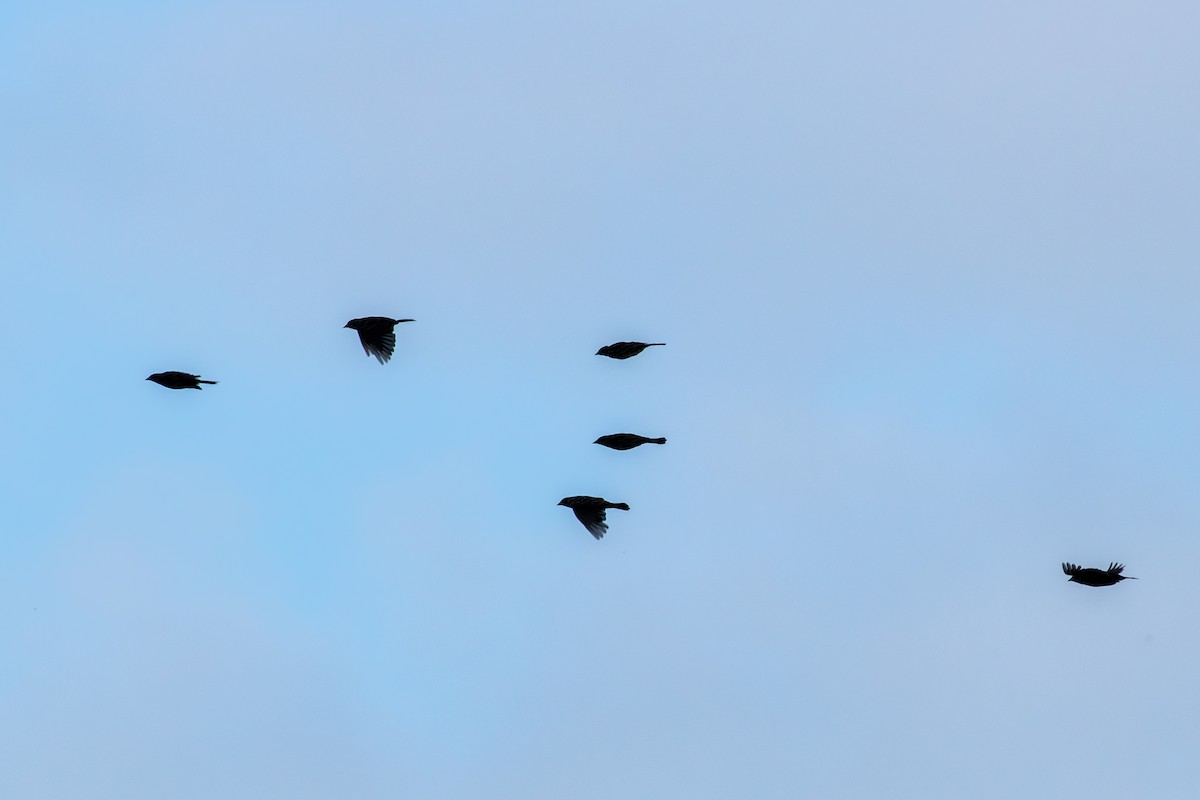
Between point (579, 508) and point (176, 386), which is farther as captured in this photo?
point (579, 508)

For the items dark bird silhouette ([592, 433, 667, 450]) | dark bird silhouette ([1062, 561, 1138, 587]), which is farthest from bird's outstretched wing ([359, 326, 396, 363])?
dark bird silhouette ([1062, 561, 1138, 587])

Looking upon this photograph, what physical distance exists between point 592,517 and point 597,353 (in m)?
6.66

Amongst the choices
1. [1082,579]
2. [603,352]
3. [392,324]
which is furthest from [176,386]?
[1082,579]

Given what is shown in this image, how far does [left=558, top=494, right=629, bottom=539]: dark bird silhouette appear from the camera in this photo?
77.0 metres

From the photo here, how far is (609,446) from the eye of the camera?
77500 mm

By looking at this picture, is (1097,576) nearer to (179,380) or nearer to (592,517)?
(592,517)

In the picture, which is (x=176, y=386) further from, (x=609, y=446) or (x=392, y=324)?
(x=609, y=446)

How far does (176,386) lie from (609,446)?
51.9 ft

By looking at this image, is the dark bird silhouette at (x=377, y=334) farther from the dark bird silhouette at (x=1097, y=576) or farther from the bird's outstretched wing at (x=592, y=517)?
the dark bird silhouette at (x=1097, y=576)

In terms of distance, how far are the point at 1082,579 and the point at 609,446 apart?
1735cm

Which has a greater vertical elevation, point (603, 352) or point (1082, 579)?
point (603, 352)

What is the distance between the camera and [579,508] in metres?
77.5

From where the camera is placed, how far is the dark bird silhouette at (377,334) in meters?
72.3

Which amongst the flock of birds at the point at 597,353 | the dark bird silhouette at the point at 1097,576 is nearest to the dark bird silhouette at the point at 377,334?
the flock of birds at the point at 597,353
